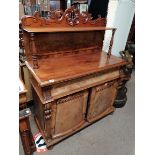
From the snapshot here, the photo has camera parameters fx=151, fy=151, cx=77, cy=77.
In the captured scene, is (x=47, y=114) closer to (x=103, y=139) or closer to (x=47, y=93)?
(x=47, y=93)

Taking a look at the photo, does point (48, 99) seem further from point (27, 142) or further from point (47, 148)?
point (47, 148)

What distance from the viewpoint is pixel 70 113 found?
4.49 ft

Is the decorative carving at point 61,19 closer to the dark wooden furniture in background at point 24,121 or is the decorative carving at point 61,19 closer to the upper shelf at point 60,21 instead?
the upper shelf at point 60,21

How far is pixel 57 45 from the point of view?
1447 mm

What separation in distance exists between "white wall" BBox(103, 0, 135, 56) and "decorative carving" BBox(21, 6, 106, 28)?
38cm

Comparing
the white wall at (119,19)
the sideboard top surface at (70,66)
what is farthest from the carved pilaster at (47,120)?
the white wall at (119,19)

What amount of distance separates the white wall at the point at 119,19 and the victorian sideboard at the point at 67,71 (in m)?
0.20

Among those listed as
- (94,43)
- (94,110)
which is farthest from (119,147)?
(94,43)

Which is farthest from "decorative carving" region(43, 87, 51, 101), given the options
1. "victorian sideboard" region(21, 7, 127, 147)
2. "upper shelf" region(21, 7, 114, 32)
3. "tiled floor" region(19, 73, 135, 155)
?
"tiled floor" region(19, 73, 135, 155)

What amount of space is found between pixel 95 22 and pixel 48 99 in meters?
0.95

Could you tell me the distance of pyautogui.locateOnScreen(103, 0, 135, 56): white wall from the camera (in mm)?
1720

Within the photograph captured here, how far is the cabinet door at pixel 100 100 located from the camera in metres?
1.49

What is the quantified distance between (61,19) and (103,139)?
1.26 m
